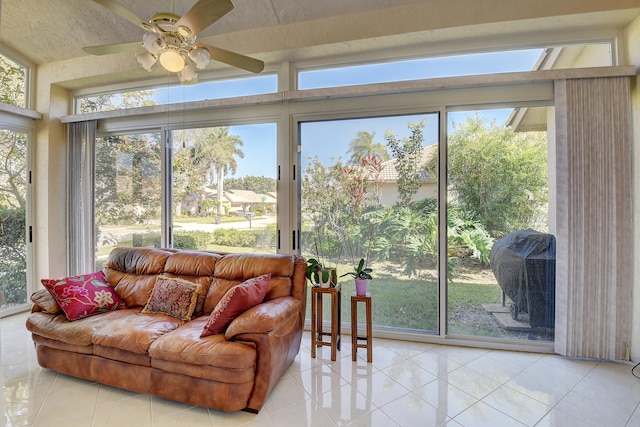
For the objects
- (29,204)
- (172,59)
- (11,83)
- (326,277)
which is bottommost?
(326,277)

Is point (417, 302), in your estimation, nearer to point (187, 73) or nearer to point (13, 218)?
point (187, 73)

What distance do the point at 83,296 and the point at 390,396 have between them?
2581mm

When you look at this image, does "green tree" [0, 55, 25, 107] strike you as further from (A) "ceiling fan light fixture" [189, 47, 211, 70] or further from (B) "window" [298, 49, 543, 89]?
(B) "window" [298, 49, 543, 89]

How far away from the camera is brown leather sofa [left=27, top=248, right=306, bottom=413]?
1931mm

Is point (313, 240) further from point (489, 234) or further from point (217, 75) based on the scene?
point (217, 75)

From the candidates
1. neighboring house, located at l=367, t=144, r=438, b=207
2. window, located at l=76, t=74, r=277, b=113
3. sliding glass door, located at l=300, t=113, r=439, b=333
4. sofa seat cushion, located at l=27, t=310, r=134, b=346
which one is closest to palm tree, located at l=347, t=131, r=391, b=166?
sliding glass door, located at l=300, t=113, r=439, b=333

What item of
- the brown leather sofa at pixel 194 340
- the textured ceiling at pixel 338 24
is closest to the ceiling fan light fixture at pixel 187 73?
the textured ceiling at pixel 338 24

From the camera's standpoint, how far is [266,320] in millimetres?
1986

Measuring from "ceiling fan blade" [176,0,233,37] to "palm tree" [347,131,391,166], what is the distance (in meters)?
1.70

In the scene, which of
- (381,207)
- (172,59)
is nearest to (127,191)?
(172,59)

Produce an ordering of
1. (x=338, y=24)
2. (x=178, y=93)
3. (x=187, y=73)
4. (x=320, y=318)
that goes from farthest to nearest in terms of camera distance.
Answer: (x=178, y=93) < (x=338, y=24) < (x=320, y=318) < (x=187, y=73)

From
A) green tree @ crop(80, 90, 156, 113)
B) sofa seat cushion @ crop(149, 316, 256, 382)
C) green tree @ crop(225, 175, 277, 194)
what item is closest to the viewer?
sofa seat cushion @ crop(149, 316, 256, 382)

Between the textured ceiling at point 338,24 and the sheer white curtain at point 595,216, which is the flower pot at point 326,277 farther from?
the textured ceiling at point 338,24

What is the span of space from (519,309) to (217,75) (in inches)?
161
